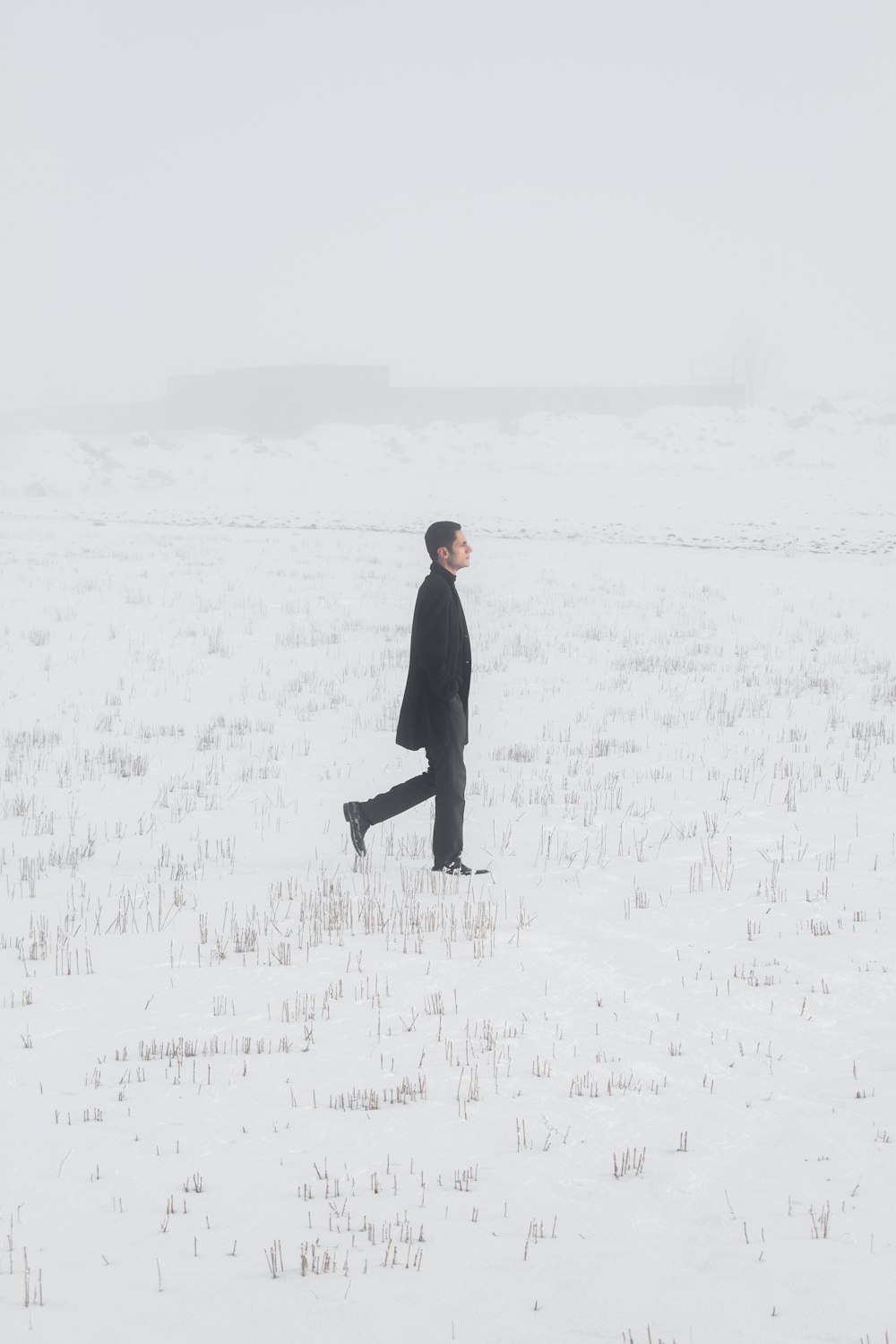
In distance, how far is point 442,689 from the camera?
729 centimetres

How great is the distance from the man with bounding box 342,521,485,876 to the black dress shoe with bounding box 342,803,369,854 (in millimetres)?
328

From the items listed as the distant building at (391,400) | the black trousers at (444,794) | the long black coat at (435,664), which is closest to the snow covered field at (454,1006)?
the black trousers at (444,794)

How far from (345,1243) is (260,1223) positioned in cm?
28

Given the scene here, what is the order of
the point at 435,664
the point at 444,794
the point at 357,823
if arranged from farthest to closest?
the point at 357,823
the point at 444,794
the point at 435,664

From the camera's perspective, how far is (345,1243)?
3662 mm

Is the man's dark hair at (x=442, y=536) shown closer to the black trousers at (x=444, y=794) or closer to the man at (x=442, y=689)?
the man at (x=442, y=689)

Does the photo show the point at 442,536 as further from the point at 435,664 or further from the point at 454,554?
the point at 435,664

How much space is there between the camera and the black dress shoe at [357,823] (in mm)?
7855

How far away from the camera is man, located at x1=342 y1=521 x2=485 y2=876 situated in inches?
286

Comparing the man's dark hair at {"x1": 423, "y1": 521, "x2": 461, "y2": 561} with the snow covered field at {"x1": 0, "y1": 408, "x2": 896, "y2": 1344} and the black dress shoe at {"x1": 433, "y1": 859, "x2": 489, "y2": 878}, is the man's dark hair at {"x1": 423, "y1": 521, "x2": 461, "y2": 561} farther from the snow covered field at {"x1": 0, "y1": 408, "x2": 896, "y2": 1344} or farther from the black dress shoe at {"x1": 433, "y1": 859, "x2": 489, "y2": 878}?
the snow covered field at {"x1": 0, "y1": 408, "x2": 896, "y2": 1344}

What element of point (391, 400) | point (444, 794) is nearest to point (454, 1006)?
point (444, 794)

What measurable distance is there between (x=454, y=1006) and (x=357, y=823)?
8.04 ft

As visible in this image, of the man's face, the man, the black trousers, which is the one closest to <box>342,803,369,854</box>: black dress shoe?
the black trousers

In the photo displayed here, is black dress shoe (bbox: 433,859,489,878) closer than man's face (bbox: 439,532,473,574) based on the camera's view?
No
